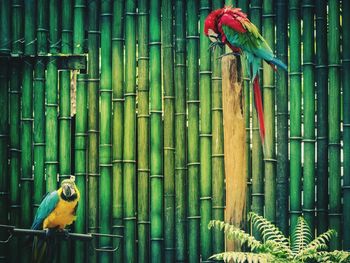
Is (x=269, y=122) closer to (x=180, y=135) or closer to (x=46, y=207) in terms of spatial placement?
(x=180, y=135)

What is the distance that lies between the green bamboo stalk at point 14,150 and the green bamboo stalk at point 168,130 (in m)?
0.98

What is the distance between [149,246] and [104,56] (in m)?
1.30

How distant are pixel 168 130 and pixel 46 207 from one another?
947mm

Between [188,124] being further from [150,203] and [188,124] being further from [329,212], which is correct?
[329,212]

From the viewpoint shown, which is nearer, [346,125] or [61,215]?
[61,215]

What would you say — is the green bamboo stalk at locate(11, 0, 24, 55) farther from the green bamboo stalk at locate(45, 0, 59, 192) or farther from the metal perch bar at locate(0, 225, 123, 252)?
the metal perch bar at locate(0, 225, 123, 252)

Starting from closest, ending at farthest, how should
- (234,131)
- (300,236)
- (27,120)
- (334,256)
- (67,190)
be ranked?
(234,131), (334,256), (300,236), (67,190), (27,120)

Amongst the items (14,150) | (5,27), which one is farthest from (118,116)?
(5,27)

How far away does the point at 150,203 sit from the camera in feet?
18.5

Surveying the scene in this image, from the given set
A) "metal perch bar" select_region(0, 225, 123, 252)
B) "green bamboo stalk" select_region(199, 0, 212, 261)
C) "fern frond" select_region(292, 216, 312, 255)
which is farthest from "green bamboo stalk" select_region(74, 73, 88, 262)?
"fern frond" select_region(292, 216, 312, 255)

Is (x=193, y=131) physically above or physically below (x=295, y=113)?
below

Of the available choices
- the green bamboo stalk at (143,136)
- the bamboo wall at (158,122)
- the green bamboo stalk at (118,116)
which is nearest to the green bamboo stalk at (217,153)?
the bamboo wall at (158,122)

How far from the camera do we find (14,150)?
5691 millimetres

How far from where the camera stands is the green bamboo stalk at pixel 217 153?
5.52 metres
